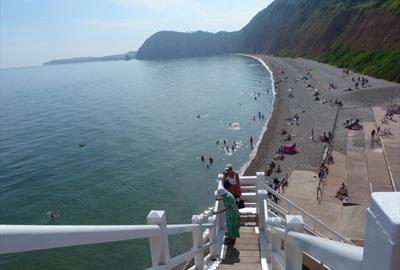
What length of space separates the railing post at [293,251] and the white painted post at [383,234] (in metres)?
1.51

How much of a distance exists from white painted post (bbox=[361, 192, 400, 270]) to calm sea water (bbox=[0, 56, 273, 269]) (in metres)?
19.3

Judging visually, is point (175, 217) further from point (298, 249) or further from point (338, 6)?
point (338, 6)

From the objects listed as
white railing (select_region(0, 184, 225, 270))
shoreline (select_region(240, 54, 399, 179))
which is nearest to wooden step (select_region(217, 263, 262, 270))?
white railing (select_region(0, 184, 225, 270))

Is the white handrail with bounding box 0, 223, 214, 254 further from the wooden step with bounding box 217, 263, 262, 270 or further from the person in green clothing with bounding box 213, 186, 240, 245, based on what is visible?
the person in green clothing with bounding box 213, 186, 240, 245

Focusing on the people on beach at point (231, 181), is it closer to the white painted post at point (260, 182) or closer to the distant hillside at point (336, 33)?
the white painted post at point (260, 182)

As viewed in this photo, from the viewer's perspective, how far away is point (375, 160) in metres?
23.4

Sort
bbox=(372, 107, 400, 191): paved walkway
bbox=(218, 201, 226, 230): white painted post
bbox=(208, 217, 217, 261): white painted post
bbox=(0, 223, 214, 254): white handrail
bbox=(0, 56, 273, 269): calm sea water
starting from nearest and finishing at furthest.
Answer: bbox=(0, 223, 214, 254): white handrail < bbox=(208, 217, 217, 261): white painted post < bbox=(218, 201, 226, 230): white painted post < bbox=(372, 107, 400, 191): paved walkway < bbox=(0, 56, 273, 269): calm sea water

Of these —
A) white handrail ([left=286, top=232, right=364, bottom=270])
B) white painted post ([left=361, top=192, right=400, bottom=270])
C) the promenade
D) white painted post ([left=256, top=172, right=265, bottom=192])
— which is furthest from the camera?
the promenade

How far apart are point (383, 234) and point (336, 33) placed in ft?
335

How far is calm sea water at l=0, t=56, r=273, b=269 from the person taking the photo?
21141 mm

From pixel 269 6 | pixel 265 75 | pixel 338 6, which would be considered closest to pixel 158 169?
pixel 265 75

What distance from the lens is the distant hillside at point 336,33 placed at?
61594 millimetres

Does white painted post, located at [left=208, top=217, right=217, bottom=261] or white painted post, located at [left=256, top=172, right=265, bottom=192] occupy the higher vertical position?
white painted post, located at [left=256, top=172, right=265, bottom=192]

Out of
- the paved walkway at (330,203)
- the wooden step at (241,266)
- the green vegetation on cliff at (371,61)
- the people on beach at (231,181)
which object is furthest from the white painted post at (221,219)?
the green vegetation on cliff at (371,61)
